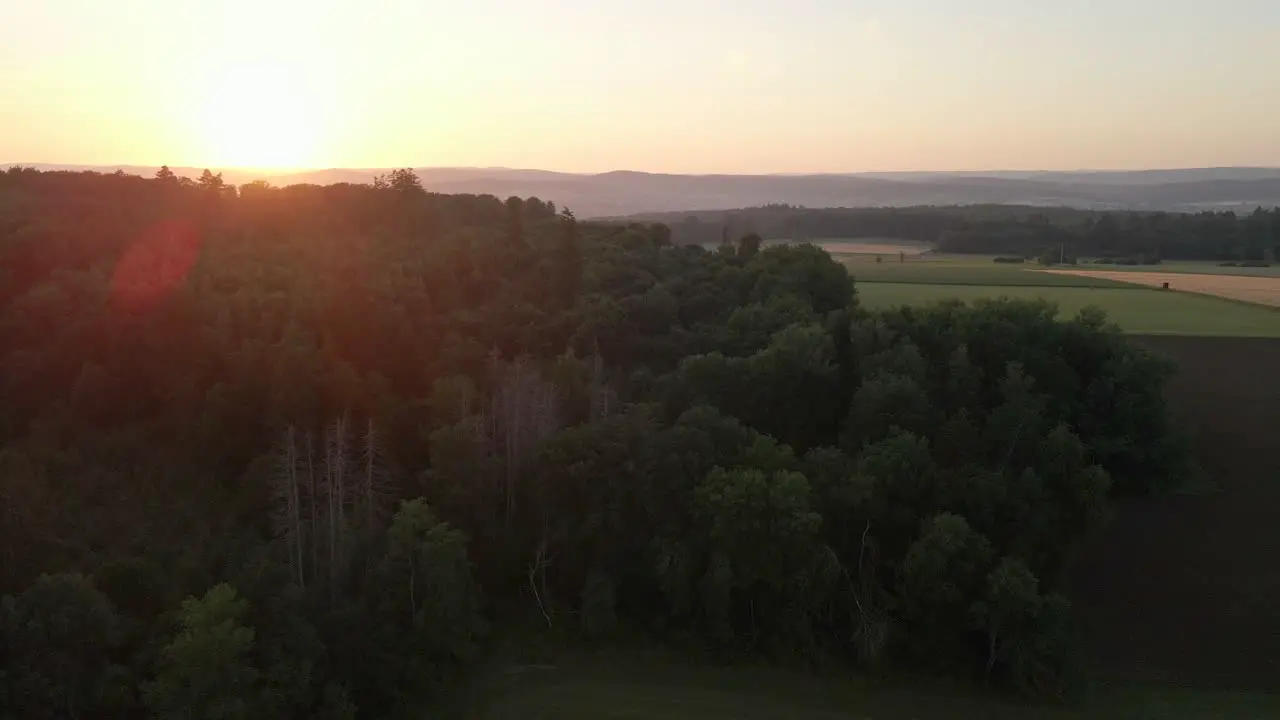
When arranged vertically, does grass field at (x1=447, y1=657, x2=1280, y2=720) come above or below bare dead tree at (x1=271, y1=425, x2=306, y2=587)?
below

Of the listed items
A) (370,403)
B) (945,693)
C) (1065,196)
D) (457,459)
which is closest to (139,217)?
(370,403)

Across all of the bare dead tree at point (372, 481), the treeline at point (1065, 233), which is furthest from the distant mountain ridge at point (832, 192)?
the bare dead tree at point (372, 481)

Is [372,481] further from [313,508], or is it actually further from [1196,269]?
[1196,269]

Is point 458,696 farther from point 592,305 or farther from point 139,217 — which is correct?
point 139,217

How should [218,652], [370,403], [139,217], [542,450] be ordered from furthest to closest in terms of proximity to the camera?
[139,217] → [370,403] → [542,450] → [218,652]

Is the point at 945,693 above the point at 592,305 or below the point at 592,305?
below

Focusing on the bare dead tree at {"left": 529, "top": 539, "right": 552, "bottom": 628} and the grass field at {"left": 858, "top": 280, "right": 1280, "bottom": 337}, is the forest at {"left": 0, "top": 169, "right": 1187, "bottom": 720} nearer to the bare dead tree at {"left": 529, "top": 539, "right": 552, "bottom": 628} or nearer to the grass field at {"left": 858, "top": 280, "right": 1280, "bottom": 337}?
the bare dead tree at {"left": 529, "top": 539, "right": 552, "bottom": 628}

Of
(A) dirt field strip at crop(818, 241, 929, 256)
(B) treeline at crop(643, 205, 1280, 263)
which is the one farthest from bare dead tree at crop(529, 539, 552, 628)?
(A) dirt field strip at crop(818, 241, 929, 256)
